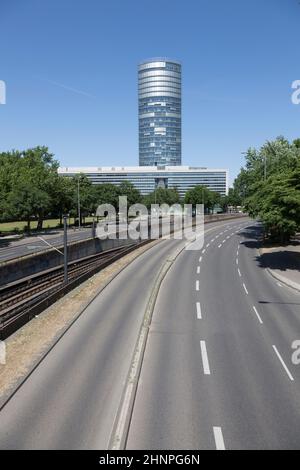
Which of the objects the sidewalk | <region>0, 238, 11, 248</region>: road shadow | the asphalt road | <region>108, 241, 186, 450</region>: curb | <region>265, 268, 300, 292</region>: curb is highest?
<region>0, 238, 11, 248</region>: road shadow

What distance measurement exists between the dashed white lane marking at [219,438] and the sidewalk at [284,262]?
2206cm

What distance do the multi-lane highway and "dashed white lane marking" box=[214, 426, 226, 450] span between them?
3 cm

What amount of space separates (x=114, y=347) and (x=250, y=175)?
5683cm

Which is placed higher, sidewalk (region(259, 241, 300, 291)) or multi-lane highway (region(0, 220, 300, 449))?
sidewalk (region(259, 241, 300, 291))

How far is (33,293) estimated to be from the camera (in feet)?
112

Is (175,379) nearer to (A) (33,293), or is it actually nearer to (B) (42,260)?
(A) (33,293)

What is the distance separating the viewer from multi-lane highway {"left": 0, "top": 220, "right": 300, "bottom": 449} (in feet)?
39.4

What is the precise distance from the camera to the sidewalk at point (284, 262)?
118 ft

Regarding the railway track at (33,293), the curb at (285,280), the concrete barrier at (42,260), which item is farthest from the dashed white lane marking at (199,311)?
the concrete barrier at (42,260)

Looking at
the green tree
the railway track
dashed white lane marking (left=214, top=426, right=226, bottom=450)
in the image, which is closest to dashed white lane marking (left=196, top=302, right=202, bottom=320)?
the railway track

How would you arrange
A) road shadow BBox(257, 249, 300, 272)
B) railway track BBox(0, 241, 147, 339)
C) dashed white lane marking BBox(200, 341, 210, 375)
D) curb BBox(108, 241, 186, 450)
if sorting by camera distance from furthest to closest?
road shadow BBox(257, 249, 300, 272)
railway track BBox(0, 241, 147, 339)
dashed white lane marking BBox(200, 341, 210, 375)
curb BBox(108, 241, 186, 450)

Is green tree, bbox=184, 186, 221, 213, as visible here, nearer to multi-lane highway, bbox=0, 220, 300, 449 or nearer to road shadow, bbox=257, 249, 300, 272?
road shadow, bbox=257, 249, 300, 272

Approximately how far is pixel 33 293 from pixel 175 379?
21277mm

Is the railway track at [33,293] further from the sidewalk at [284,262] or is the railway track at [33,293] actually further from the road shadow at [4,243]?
the sidewalk at [284,262]
